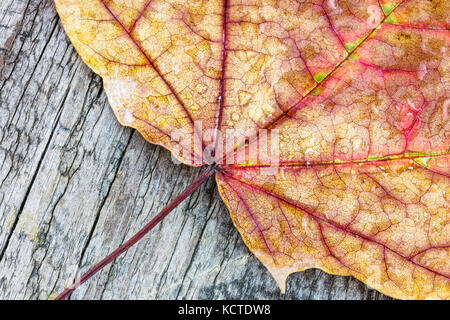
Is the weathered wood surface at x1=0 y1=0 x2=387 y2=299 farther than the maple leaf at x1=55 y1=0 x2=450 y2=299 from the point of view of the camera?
Yes

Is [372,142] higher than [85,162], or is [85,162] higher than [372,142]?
[372,142]

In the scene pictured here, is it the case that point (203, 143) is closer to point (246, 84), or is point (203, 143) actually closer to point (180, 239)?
point (246, 84)

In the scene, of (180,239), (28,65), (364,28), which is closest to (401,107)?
→ (364,28)

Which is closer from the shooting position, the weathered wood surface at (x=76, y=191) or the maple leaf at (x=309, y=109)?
the maple leaf at (x=309, y=109)
